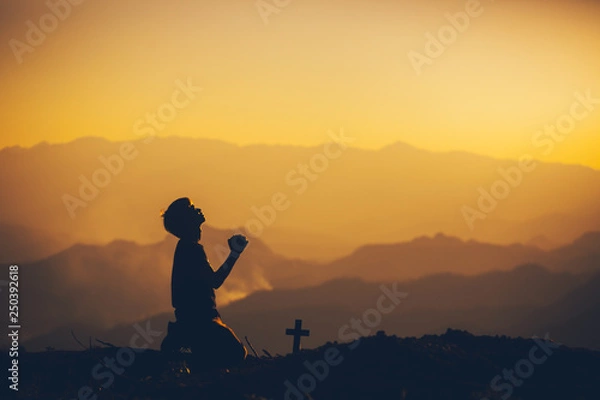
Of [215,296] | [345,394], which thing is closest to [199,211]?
[215,296]

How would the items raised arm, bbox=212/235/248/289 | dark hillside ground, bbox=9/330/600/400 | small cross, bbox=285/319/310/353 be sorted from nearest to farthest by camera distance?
dark hillside ground, bbox=9/330/600/400 < raised arm, bbox=212/235/248/289 < small cross, bbox=285/319/310/353

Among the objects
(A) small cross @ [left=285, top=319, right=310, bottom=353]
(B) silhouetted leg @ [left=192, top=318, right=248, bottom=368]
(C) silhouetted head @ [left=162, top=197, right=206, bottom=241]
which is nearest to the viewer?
(B) silhouetted leg @ [left=192, top=318, right=248, bottom=368]

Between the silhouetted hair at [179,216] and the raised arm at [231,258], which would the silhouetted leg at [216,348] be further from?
the silhouetted hair at [179,216]

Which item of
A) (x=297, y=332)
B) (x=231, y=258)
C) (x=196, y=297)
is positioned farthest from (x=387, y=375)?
(x=297, y=332)

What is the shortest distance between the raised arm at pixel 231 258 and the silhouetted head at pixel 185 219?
733mm

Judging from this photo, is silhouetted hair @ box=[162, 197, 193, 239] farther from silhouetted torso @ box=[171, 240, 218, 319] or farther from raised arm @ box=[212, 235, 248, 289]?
raised arm @ box=[212, 235, 248, 289]

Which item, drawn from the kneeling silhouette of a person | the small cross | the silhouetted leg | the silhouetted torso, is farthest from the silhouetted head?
the small cross

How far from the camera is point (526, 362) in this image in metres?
12.7

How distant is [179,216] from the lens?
14461mm

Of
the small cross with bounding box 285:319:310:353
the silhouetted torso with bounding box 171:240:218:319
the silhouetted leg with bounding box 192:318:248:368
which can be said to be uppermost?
the silhouetted torso with bounding box 171:240:218:319

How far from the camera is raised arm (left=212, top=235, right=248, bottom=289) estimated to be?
13.9 meters

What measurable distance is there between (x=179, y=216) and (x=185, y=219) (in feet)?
0.39

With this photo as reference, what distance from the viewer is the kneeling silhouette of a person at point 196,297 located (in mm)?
14102

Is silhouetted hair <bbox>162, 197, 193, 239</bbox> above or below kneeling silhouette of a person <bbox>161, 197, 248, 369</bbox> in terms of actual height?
above
